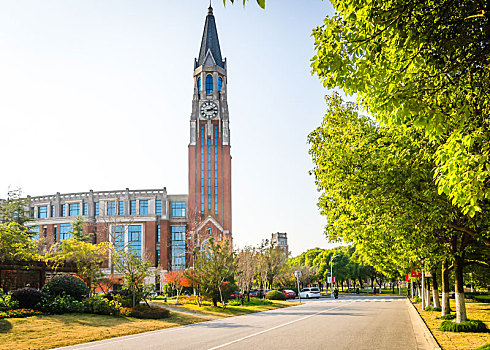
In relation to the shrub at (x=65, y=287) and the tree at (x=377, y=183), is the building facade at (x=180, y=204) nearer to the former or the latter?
the shrub at (x=65, y=287)

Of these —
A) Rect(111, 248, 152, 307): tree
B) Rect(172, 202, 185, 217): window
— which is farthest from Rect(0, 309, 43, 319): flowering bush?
Rect(172, 202, 185, 217): window

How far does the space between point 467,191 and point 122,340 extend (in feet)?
42.7

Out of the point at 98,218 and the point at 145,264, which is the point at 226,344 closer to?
the point at 145,264

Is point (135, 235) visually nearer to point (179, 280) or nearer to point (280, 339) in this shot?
point (179, 280)

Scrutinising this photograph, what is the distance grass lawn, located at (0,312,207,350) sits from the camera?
15.2m

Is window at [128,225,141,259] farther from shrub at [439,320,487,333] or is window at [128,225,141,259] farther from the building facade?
shrub at [439,320,487,333]

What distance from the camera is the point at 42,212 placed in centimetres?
8094

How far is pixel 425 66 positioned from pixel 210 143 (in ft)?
241

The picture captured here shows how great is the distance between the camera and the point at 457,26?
273 inches

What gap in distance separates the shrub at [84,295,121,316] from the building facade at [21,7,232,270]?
47.4 m

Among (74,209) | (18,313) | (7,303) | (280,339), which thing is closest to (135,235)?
(74,209)

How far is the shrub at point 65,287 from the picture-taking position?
2328 centimetres

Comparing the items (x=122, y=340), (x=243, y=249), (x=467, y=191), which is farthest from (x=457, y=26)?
(x=243, y=249)

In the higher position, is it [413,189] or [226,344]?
[413,189]
